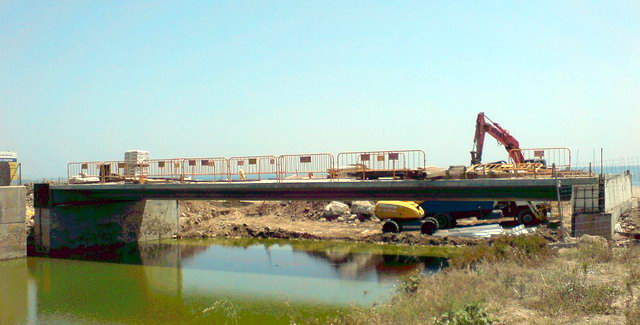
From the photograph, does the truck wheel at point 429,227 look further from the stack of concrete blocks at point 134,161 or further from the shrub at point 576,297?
the shrub at point 576,297

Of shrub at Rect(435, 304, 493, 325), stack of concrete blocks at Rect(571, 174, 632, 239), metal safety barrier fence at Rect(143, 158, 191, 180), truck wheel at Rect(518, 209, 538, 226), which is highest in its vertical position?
metal safety barrier fence at Rect(143, 158, 191, 180)

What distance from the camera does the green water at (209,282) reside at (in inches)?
624

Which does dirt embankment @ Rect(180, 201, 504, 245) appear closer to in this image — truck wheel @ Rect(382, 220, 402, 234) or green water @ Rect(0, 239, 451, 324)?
truck wheel @ Rect(382, 220, 402, 234)

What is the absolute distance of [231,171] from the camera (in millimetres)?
26422

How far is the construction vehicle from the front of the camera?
94.9ft

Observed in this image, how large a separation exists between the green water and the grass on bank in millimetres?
3398

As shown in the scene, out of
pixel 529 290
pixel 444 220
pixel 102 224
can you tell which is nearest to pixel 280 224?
pixel 102 224

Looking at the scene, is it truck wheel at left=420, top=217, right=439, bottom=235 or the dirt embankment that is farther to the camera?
the dirt embankment

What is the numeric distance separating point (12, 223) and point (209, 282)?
12.7m

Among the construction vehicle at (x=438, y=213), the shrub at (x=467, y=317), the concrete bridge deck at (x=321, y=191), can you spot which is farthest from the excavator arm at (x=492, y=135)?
the shrub at (x=467, y=317)

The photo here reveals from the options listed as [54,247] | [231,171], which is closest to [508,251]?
[231,171]

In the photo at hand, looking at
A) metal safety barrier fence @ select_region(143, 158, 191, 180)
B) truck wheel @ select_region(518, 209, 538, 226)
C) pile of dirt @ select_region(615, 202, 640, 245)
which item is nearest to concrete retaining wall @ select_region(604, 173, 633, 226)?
pile of dirt @ select_region(615, 202, 640, 245)

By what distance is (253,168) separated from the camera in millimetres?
25875

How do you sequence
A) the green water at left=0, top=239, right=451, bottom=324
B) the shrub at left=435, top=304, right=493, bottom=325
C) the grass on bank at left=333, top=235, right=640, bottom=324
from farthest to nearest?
the green water at left=0, top=239, right=451, bottom=324, the grass on bank at left=333, top=235, right=640, bottom=324, the shrub at left=435, top=304, right=493, bottom=325
